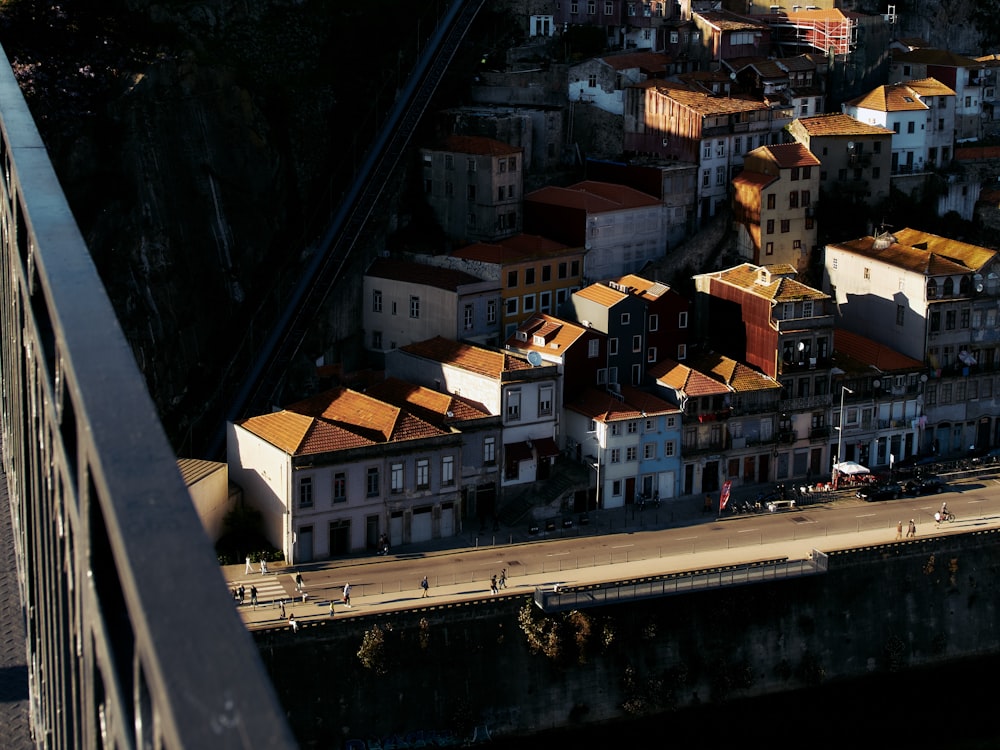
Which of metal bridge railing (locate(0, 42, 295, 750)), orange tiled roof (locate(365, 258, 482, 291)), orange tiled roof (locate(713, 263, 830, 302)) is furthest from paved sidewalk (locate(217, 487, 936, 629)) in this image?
metal bridge railing (locate(0, 42, 295, 750))

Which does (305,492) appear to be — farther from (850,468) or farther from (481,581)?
(850,468)

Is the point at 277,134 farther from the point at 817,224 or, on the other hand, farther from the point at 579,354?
the point at 817,224

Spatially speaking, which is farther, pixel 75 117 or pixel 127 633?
pixel 75 117

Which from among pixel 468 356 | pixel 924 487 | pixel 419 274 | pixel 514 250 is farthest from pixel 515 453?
pixel 924 487

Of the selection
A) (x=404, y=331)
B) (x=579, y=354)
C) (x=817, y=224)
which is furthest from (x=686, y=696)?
(x=817, y=224)

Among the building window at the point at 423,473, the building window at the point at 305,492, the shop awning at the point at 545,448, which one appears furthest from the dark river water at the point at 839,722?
the shop awning at the point at 545,448

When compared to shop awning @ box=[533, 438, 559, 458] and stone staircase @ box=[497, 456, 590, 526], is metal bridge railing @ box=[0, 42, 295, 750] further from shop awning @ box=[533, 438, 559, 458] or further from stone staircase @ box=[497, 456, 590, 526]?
shop awning @ box=[533, 438, 559, 458]
